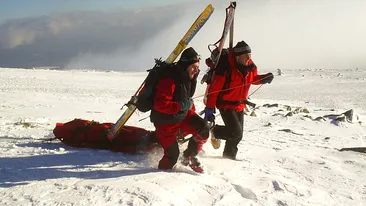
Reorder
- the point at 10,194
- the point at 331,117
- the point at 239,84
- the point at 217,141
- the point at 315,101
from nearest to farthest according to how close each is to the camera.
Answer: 1. the point at 10,194
2. the point at 239,84
3. the point at 217,141
4. the point at 331,117
5. the point at 315,101

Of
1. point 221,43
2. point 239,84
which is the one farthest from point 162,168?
point 221,43

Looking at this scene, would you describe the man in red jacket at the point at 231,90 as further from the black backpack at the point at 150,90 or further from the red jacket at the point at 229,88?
the black backpack at the point at 150,90

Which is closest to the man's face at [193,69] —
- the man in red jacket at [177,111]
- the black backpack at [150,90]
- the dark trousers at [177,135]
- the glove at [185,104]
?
the man in red jacket at [177,111]

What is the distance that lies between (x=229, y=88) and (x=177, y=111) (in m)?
1.26

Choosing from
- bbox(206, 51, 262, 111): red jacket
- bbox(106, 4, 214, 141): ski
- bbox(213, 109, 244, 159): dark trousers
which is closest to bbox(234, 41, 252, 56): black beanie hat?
bbox(206, 51, 262, 111): red jacket

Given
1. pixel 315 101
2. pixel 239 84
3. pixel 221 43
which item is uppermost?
pixel 221 43

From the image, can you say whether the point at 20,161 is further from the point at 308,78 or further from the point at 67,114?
the point at 308,78

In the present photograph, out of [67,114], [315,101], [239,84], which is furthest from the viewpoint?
[315,101]

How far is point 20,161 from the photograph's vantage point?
14.4 ft

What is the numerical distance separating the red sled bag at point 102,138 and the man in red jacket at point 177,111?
739 millimetres

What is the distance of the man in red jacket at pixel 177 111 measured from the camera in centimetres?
429

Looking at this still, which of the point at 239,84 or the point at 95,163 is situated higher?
the point at 239,84

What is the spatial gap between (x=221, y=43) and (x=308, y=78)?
33.4 m

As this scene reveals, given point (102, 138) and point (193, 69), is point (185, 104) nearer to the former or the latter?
point (193, 69)
